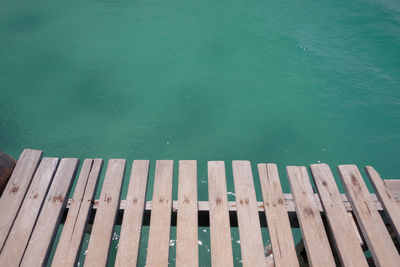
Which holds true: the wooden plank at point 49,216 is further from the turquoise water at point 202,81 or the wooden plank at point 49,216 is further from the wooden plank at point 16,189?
the turquoise water at point 202,81

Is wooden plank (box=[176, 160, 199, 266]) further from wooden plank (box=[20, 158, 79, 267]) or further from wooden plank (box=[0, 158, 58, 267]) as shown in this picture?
wooden plank (box=[0, 158, 58, 267])

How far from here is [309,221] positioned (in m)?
1.85

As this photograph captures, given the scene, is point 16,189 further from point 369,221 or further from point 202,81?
point 202,81

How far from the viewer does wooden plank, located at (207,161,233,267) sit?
1.66 meters

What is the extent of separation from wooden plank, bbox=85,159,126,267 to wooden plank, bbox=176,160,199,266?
1.47ft

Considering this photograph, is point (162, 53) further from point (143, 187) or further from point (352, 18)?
point (352, 18)

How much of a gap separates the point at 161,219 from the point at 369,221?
1.47 meters

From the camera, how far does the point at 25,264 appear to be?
61.3 inches

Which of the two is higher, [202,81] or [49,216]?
[49,216]

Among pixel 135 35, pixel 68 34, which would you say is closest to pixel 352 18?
A: pixel 135 35

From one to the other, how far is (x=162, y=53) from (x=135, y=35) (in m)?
1.13

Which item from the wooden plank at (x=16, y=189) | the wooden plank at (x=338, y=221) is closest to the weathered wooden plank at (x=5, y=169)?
the wooden plank at (x=16, y=189)

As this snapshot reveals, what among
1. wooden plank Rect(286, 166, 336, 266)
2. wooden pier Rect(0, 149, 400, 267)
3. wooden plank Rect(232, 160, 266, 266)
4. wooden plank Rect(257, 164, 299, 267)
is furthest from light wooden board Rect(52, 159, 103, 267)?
wooden plank Rect(286, 166, 336, 266)

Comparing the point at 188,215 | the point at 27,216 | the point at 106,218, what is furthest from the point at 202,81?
the point at 27,216
